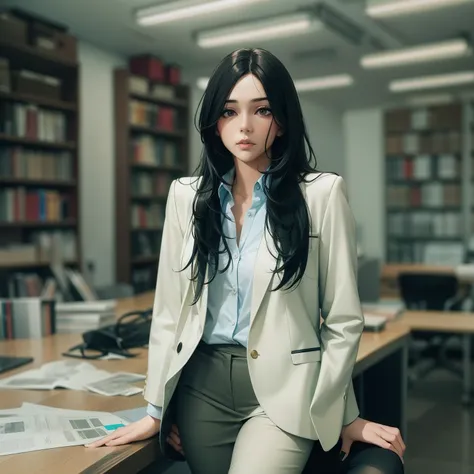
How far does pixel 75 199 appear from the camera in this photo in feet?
18.1

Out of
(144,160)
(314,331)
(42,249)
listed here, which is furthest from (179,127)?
(314,331)

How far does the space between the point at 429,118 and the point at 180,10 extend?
4.32m

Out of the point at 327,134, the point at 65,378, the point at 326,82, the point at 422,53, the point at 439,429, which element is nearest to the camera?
the point at 65,378

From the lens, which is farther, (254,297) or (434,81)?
(434,81)

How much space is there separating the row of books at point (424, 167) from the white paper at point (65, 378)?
23.0 ft

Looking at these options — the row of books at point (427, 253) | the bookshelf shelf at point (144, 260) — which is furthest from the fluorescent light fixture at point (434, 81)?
the bookshelf shelf at point (144, 260)

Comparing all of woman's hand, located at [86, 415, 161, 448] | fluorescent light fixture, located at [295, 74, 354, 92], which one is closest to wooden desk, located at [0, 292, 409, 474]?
woman's hand, located at [86, 415, 161, 448]

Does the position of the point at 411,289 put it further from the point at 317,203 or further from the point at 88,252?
the point at 317,203

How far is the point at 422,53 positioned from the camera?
619 cm

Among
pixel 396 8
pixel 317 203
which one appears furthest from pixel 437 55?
pixel 317 203

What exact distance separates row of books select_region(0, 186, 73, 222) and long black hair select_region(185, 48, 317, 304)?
4.08 metres

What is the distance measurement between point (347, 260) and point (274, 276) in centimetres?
15

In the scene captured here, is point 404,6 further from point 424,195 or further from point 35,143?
point 424,195

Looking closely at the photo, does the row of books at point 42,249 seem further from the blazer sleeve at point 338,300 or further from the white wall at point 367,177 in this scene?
the white wall at point 367,177
